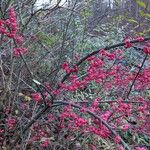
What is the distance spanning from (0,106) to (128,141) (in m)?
2.51

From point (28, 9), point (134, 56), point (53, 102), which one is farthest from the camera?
point (134, 56)

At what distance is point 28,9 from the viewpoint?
16.1 feet

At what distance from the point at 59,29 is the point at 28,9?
67.2 inches

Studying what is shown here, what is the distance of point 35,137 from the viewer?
3.57m

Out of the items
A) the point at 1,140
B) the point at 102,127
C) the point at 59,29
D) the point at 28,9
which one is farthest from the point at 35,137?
the point at 59,29

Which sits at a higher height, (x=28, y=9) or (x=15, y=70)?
(x=28, y=9)

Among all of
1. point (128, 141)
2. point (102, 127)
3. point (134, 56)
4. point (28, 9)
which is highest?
point (28, 9)

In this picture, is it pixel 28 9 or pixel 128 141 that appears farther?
pixel 128 141

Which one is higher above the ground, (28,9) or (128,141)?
(28,9)

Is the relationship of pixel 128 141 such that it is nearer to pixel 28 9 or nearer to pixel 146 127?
pixel 146 127

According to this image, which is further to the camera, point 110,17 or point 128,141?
point 110,17

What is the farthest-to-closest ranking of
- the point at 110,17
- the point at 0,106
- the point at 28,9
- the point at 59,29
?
the point at 110,17
the point at 59,29
the point at 28,9
the point at 0,106

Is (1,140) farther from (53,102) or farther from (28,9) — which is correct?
(28,9)

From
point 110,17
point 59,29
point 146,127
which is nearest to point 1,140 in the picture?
point 146,127
